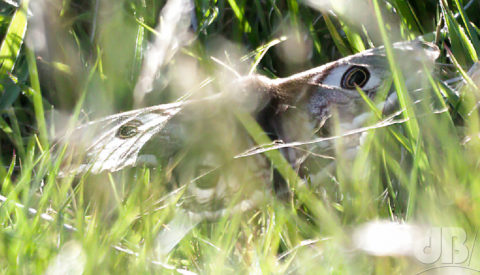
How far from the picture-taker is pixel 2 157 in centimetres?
156

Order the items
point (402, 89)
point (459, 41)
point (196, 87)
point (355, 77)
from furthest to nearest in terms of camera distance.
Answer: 1. point (196, 87)
2. point (459, 41)
3. point (355, 77)
4. point (402, 89)

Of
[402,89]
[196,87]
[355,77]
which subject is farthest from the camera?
[196,87]

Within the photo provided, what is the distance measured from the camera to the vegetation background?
90 centimetres

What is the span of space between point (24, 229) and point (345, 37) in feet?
2.87

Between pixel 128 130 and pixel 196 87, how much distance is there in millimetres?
310

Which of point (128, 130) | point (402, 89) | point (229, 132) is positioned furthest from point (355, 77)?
point (128, 130)

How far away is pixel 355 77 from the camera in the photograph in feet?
3.50

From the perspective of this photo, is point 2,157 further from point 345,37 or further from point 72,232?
point 345,37

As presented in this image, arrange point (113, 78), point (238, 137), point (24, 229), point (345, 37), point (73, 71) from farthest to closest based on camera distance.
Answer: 1. point (73, 71)
2. point (113, 78)
3. point (345, 37)
4. point (238, 137)
5. point (24, 229)

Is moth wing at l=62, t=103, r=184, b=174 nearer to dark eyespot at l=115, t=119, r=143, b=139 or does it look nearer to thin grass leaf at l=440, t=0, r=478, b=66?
dark eyespot at l=115, t=119, r=143, b=139

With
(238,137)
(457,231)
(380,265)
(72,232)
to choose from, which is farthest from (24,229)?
(457,231)

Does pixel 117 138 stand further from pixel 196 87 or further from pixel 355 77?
pixel 355 77

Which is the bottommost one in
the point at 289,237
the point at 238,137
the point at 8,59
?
the point at 289,237

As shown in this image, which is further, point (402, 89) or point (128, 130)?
point (128, 130)
